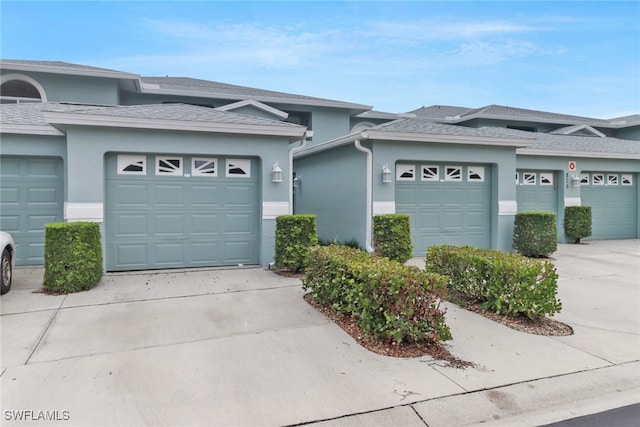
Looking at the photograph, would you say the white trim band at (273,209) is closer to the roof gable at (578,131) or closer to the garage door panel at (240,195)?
the garage door panel at (240,195)

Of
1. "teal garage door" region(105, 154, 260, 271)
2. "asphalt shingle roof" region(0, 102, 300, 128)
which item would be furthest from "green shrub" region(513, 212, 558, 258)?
"teal garage door" region(105, 154, 260, 271)

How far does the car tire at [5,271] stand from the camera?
6.35 metres

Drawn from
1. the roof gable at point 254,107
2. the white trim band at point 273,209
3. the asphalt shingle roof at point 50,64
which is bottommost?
the white trim band at point 273,209

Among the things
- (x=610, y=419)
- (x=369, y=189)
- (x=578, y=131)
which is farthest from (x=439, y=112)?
(x=610, y=419)

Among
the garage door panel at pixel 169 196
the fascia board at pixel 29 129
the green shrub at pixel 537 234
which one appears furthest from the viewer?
the green shrub at pixel 537 234

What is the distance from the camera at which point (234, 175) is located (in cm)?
891

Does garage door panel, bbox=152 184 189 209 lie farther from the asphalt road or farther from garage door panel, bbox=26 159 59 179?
the asphalt road

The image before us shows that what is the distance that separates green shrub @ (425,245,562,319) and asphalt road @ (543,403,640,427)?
1869 millimetres

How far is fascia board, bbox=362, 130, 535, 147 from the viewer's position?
966 cm

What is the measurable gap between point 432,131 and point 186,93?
29.9 feet

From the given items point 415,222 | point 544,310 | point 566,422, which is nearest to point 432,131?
point 415,222

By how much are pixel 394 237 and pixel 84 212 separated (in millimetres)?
6188

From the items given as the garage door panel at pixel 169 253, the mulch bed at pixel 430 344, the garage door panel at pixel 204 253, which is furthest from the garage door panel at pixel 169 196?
the mulch bed at pixel 430 344

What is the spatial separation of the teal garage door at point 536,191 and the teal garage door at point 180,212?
8.26 m
